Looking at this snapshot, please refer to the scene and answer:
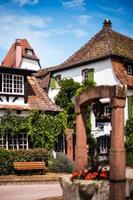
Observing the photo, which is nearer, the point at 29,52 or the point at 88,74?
the point at 88,74

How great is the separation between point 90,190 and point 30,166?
1143 cm

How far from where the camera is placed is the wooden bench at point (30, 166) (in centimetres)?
2184

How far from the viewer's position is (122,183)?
11.2 meters

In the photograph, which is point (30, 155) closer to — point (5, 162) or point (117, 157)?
point (5, 162)

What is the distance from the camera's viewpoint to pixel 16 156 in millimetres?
22625

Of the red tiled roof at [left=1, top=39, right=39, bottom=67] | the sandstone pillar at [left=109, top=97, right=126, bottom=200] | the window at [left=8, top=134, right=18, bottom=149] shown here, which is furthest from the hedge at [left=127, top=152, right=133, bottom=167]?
the red tiled roof at [left=1, top=39, right=39, bottom=67]

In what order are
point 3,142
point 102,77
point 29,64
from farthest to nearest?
1. point 29,64
2. point 102,77
3. point 3,142

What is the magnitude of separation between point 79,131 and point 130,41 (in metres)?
27.4

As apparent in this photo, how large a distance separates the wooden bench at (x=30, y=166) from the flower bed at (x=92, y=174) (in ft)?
32.2

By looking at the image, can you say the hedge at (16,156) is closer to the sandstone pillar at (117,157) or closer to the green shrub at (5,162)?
the green shrub at (5,162)

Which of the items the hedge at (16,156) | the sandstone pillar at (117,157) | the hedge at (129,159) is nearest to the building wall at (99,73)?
the hedge at (129,159)

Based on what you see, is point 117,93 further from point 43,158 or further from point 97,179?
point 43,158

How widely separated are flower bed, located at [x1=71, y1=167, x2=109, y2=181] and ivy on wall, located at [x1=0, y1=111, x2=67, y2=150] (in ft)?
41.4

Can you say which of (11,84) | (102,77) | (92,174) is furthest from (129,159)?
(92,174)
